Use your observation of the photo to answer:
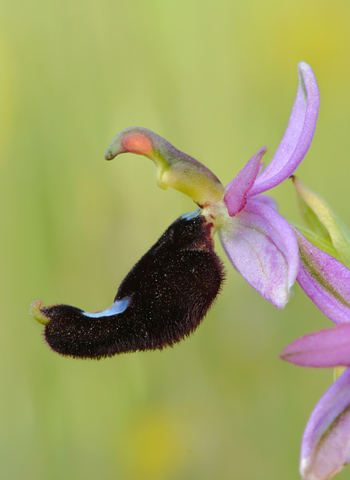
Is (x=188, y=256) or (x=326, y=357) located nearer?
(x=326, y=357)

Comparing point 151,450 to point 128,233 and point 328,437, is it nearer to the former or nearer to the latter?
point 128,233

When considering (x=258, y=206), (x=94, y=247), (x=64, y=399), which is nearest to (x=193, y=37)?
(x=94, y=247)

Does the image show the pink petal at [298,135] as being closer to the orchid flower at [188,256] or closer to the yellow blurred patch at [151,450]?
the orchid flower at [188,256]

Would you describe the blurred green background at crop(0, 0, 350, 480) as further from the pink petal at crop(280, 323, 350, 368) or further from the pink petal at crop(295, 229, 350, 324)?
the pink petal at crop(280, 323, 350, 368)

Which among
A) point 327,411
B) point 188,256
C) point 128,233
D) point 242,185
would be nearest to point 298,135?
point 242,185

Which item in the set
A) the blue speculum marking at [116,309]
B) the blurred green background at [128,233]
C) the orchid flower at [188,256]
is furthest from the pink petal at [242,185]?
the blurred green background at [128,233]

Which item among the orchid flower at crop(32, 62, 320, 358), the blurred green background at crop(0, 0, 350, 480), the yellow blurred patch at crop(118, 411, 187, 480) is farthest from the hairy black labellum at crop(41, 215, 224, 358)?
the yellow blurred patch at crop(118, 411, 187, 480)
